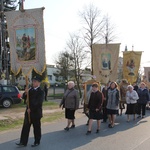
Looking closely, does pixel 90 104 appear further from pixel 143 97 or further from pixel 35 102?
pixel 143 97

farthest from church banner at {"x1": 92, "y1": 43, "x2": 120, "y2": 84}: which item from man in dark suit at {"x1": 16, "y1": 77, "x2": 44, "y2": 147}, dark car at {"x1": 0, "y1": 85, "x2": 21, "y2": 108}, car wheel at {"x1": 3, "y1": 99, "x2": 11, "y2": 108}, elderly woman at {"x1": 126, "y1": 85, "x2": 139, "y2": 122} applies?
man in dark suit at {"x1": 16, "y1": 77, "x2": 44, "y2": 147}

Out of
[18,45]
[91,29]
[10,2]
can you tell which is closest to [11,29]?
[18,45]

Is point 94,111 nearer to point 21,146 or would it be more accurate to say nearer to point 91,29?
point 21,146

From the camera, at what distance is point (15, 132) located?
392 inches

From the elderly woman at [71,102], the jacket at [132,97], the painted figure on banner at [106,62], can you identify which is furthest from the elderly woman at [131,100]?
the painted figure on banner at [106,62]

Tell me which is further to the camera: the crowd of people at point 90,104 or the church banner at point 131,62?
the church banner at point 131,62

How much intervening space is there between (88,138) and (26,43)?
4248 mm

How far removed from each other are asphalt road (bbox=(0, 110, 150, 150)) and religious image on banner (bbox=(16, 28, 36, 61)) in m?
2.67

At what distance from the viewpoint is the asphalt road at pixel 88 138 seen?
24.8 feet

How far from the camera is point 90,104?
383 inches

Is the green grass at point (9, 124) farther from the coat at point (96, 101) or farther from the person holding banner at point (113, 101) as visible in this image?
the person holding banner at point (113, 101)

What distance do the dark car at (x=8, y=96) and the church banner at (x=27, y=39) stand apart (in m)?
7.53

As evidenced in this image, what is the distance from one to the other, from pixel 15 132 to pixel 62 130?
1593mm

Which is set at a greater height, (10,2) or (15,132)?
(10,2)
